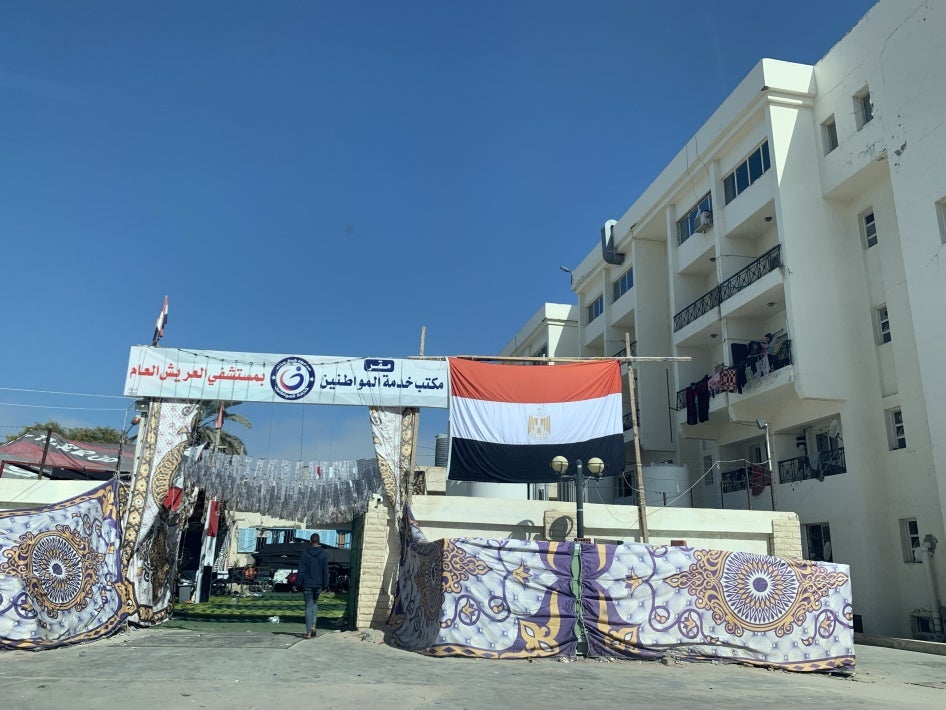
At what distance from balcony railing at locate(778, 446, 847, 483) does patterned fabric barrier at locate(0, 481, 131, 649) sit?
1729 centimetres

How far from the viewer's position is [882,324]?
19.8 m

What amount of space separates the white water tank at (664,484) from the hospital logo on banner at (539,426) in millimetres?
8551

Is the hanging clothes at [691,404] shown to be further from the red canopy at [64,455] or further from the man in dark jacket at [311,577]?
the red canopy at [64,455]

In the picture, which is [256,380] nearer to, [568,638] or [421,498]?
[421,498]

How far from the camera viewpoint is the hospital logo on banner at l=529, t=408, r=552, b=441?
15969mm

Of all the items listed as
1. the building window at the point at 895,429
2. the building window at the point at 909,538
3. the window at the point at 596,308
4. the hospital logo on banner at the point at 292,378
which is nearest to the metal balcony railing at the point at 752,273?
the building window at the point at 895,429

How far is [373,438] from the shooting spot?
1573 centimetres

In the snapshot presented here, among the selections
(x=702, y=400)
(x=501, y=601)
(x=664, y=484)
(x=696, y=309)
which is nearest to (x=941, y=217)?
(x=696, y=309)

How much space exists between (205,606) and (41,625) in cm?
1018

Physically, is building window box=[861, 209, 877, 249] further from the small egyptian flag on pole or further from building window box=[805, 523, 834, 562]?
the small egyptian flag on pole

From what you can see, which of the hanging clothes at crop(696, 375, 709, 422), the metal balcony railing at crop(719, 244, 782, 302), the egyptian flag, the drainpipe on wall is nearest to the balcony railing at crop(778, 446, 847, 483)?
the drainpipe on wall

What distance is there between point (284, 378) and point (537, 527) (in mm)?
6315

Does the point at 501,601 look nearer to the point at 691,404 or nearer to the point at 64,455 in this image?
the point at 691,404

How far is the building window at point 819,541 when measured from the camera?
19438 millimetres
